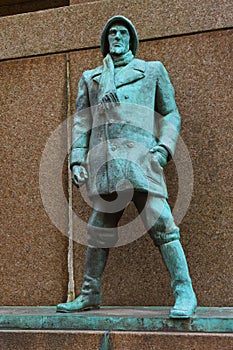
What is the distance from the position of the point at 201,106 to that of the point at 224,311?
1.74m

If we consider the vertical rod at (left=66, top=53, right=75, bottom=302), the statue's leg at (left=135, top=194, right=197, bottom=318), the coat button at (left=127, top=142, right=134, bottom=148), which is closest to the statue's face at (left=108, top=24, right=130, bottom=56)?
the coat button at (left=127, top=142, right=134, bottom=148)

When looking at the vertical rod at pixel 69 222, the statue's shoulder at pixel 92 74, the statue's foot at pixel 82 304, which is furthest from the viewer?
the vertical rod at pixel 69 222

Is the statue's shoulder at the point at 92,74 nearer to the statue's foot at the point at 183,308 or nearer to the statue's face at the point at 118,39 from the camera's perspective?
the statue's face at the point at 118,39

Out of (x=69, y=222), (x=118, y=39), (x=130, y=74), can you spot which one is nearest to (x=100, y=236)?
(x=69, y=222)

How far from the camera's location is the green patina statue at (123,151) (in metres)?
3.92

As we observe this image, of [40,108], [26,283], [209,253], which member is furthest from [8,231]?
[209,253]

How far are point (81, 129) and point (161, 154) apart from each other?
28.2 inches

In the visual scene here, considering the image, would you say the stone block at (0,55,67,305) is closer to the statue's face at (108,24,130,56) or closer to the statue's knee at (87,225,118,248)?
the statue's knee at (87,225,118,248)

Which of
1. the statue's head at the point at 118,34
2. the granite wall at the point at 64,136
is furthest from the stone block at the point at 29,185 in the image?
the statue's head at the point at 118,34

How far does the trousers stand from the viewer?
154 inches

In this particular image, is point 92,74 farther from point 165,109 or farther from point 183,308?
point 183,308

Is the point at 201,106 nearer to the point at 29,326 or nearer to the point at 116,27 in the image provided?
the point at 116,27

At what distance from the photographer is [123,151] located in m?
4.00

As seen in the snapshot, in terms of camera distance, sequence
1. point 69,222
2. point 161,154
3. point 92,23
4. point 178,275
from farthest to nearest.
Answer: point 92,23 < point 69,222 < point 161,154 < point 178,275
